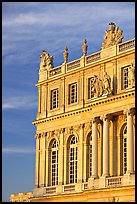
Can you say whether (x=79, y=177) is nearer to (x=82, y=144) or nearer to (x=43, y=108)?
(x=82, y=144)

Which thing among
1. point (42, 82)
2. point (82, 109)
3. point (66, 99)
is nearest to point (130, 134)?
point (82, 109)

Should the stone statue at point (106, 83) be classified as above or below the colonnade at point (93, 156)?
above

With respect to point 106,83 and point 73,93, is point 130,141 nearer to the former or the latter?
point 106,83

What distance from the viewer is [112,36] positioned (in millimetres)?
42281

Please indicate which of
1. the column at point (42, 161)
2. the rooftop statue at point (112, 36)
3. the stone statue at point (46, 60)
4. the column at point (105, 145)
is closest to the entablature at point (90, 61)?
the rooftop statue at point (112, 36)

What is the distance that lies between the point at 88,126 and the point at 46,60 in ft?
27.9

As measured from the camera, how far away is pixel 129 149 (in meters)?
37.7

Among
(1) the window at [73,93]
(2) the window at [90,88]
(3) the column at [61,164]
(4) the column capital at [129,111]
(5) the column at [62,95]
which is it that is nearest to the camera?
(4) the column capital at [129,111]

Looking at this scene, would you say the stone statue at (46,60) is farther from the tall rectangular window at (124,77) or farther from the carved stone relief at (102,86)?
the tall rectangular window at (124,77)

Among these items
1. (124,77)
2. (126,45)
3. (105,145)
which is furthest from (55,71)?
(105,145)

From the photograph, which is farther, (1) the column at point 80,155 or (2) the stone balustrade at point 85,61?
(1) the column at point 80,155

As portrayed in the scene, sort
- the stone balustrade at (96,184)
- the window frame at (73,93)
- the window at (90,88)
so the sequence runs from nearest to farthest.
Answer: the stone balustrade at (96,184), the window at (90,88), the window frame at (73,93)

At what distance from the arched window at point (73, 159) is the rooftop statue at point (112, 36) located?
7.12 m

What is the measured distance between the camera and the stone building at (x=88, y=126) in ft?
126
